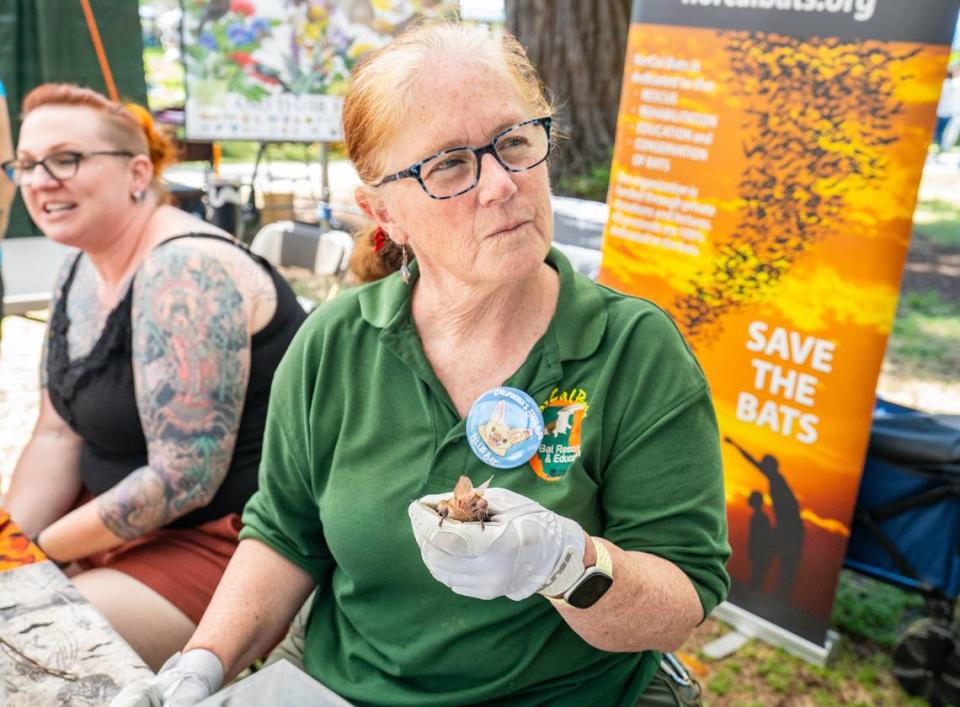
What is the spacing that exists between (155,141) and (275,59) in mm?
2627

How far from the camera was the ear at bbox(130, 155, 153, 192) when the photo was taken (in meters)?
2.20

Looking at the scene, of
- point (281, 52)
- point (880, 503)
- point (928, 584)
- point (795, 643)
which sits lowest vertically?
point (795, 643)

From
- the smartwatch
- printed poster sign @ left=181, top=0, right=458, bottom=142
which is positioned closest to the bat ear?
the smartwatch

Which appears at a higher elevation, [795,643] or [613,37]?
[613,37]

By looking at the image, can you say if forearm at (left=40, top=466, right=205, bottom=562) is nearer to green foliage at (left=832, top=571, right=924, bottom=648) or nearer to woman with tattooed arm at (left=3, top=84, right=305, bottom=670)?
woman with tattooed arm at (left=3, top=84, right=305, bottom=670)

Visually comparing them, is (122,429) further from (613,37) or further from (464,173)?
(613,37)

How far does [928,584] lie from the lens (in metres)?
2.65

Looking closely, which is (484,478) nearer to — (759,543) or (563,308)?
(563,308)

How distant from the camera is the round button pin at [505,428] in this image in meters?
1.35

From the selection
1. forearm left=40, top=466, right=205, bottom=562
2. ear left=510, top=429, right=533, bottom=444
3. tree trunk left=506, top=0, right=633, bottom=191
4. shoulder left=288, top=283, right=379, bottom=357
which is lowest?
forearm left=40, top=466, right=205, bottom=562

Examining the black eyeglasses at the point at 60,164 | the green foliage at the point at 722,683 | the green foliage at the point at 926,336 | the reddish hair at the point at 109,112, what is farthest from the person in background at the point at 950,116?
the black eyeglasses at the point at 60,164

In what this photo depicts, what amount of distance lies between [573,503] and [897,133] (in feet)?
5.15

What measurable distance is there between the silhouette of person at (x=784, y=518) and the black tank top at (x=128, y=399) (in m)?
1.57

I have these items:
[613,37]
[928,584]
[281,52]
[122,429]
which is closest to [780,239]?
[928,584]
